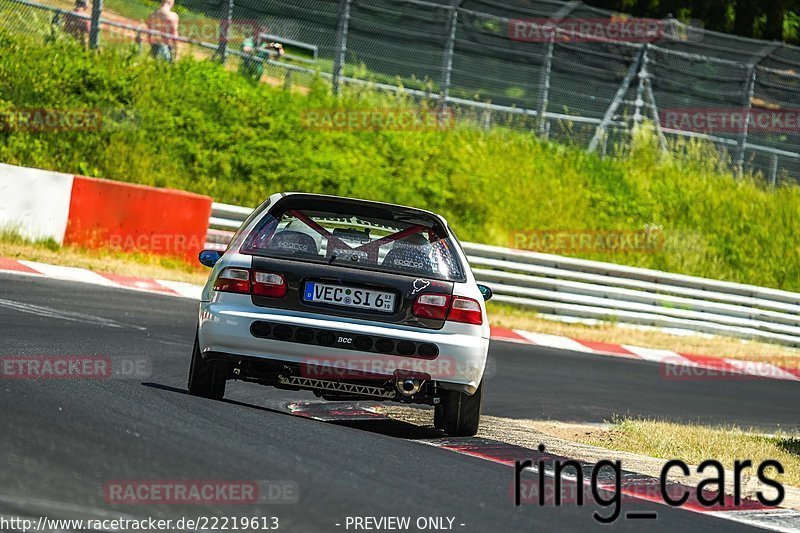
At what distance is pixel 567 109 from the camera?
76.0 ft

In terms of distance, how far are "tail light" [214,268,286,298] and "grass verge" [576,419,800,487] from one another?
9.43ft

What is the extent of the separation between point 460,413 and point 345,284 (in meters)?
1.12

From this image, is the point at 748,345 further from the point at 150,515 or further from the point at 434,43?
the point at 150,515

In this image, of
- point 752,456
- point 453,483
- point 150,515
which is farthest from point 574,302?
point 150,515

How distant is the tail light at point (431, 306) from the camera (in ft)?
24.8

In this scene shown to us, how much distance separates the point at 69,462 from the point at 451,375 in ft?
8.48

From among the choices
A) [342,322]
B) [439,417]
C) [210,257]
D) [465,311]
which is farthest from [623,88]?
[342,322]

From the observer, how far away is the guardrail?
62.7ft

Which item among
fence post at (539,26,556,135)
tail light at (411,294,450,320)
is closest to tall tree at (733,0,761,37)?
fence post at (539,26,556,135)

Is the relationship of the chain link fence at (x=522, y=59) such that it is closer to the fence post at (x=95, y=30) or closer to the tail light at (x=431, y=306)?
the fence post at (x=95, y=30)

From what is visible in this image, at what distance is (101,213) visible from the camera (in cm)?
1664

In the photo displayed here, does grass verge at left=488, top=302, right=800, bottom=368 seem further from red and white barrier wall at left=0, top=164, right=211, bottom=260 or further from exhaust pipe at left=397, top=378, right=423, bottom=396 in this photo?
exhaust pipe at left=397, top=378, right=423, bottom=396

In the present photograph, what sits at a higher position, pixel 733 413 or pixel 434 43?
pixel 434 43

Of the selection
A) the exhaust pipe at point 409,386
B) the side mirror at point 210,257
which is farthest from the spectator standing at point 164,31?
the exhaust pipe at point 409,386
